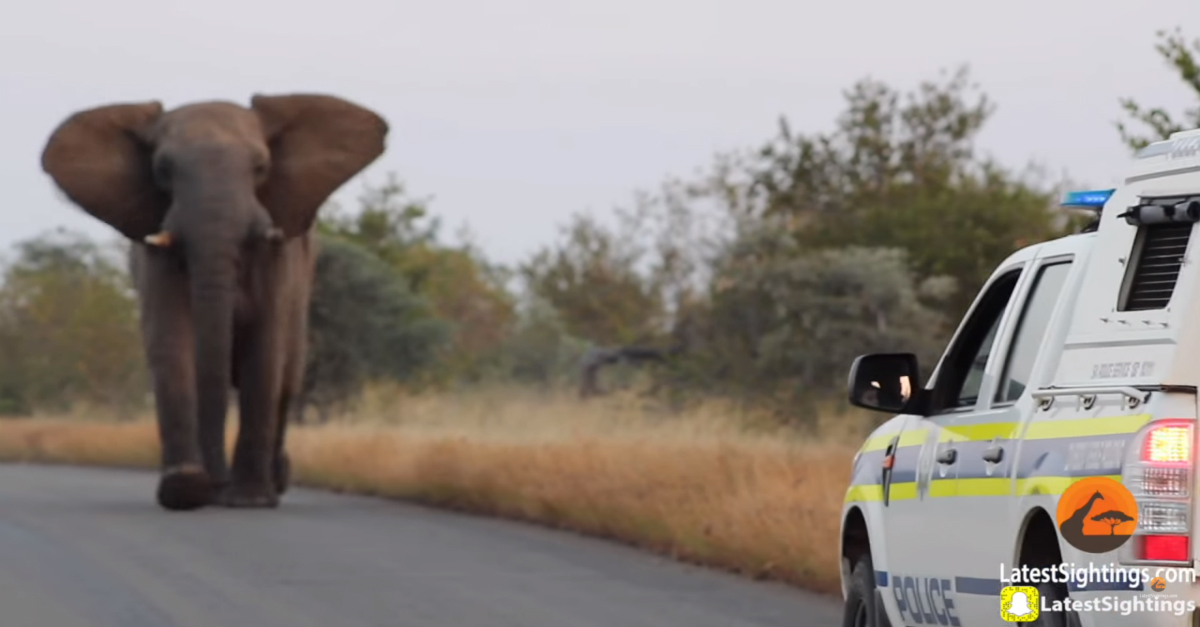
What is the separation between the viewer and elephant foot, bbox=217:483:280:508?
70.7 feet

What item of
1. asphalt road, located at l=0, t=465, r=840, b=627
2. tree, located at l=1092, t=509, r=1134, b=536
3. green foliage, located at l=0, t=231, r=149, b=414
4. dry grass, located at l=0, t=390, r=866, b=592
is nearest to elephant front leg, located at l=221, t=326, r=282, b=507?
asphalt road, located at l=0, t=465, r=840, b=627

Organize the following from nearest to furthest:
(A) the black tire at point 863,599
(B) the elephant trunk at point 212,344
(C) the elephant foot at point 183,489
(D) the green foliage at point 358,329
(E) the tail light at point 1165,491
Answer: (E) the tail light at point 1165,491 → (A) the black tire at point 863,599 → (C) the elephant foot at point 183,489 → (B) the elephant trunk at point 212,344 → (D) the green foliage at point 358,329

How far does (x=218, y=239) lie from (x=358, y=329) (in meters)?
20.8

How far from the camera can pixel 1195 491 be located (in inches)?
241

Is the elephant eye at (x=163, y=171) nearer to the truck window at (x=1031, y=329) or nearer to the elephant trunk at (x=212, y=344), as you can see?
the elephant trunk at (x=212, y=344)

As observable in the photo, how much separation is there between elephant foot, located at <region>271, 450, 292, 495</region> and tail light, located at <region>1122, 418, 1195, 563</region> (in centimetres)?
1786

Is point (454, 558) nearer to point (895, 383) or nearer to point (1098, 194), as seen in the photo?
point (895, 383)

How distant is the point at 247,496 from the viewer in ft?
70.8

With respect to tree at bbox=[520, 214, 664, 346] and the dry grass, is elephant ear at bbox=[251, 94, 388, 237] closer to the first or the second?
the dry grass

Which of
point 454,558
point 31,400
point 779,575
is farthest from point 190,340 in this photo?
point 31,400

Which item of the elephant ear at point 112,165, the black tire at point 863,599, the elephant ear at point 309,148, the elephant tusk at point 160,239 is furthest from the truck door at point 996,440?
the elephant ear at point 309,148

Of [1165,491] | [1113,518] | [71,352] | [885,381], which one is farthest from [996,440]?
[71,352]

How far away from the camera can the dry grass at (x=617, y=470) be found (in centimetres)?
1598

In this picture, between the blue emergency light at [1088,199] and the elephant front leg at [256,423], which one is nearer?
the blue emergency light at [1088,199]
